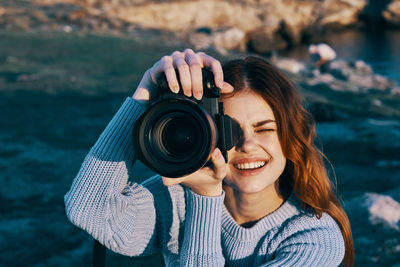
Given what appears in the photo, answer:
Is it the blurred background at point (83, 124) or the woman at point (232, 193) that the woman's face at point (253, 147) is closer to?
the woman at point (232, 193)

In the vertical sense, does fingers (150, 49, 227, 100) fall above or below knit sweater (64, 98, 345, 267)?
above

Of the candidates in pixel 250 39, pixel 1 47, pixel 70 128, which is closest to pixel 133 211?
pixel 70 128

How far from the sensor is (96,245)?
1591mm

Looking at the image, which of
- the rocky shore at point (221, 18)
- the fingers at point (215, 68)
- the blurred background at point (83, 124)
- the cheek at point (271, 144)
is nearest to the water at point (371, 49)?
the blurred background at point (83, 124)

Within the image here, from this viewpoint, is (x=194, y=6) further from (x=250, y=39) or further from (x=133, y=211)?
(x=133, y=211)

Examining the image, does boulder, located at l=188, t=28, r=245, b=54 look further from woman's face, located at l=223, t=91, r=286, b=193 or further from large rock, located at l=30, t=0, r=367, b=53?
woman's face, located at l=223, t=91, r=286, b=193

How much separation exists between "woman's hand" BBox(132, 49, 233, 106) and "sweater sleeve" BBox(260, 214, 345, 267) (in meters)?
0.52

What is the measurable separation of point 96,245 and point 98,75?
5973mm

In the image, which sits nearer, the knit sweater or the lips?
the knit sweater

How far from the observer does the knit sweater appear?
1.41m

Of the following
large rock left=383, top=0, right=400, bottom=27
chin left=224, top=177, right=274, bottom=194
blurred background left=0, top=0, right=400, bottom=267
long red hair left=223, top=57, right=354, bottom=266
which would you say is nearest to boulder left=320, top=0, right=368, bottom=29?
large rock left=383, top=0, right=400, bottom=27

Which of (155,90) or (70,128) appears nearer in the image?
(155,90)

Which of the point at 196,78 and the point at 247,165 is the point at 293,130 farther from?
the point at 196,78

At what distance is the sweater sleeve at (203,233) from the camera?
140 centimetres
